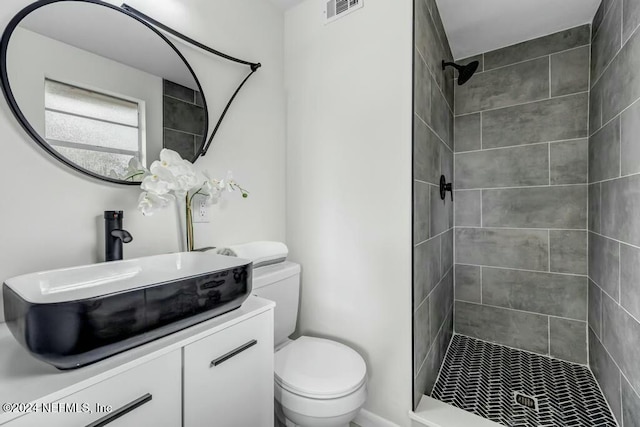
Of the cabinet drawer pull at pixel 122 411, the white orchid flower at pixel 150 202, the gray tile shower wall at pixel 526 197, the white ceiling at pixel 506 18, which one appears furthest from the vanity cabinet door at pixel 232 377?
the white ceiling at pixel 506 18

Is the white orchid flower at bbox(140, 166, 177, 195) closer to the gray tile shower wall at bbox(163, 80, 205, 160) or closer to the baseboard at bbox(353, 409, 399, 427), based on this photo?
the gray tile shower wall at bbox(163, 80, 205, 160)

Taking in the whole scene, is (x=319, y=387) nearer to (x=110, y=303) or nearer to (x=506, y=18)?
(x=110, y=303)

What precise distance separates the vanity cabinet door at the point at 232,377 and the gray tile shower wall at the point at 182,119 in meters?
0.82

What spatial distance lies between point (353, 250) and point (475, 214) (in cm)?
135

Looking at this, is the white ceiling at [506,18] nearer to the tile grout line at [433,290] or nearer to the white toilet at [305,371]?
the tile grout line at [433,290]

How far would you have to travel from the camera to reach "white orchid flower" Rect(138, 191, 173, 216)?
1.06m

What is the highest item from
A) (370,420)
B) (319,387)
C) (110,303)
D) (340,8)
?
(340,8)

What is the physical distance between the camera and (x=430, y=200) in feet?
5.56

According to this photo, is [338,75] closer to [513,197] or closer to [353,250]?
[353,250]

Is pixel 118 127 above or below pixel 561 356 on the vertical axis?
above

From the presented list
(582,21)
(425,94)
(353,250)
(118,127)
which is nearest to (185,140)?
(118,127)

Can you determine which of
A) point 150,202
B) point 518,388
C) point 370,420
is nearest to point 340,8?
point 150,202

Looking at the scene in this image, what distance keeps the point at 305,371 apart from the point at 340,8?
6.09 ft

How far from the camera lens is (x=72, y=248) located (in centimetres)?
99
